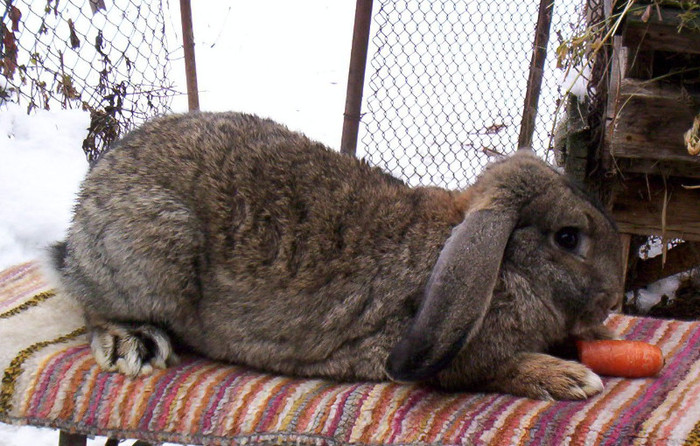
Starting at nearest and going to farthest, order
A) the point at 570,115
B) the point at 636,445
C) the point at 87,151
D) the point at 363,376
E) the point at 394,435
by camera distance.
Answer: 1. the point at 636,445
2. the point at 394,435
3. the point at 363,376
4. the point at 570,115
5. the point at 87,151

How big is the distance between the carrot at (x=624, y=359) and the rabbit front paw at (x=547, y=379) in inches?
4.1

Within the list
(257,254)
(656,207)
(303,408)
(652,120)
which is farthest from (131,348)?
(656,207)

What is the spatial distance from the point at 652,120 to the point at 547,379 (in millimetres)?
1298

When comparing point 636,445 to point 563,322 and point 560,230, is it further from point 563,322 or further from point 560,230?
point 560,230

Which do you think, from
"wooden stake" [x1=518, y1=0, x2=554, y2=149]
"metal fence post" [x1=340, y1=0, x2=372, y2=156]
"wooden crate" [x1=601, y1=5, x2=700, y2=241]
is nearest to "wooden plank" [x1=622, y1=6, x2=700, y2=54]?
"wooden crate" [x1=601, y1=5, x2=700, y2=241]

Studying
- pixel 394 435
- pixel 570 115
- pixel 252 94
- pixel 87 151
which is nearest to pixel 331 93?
pixel 252 94

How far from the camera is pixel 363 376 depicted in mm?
2332

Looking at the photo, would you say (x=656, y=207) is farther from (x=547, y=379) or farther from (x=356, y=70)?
(x=547, y=379)

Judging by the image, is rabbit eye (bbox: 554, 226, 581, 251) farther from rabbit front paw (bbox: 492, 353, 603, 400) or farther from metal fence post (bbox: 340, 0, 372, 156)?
metal fence post (bbox: 340, 0, 372, 156)

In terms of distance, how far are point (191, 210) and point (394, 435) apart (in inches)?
36.3

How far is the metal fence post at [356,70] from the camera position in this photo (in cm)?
414

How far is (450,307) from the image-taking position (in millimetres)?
2064

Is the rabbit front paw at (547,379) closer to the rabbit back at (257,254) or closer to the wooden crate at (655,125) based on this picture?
the rabbit back at (257,254)

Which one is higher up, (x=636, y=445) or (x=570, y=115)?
(x=570, y=115)
